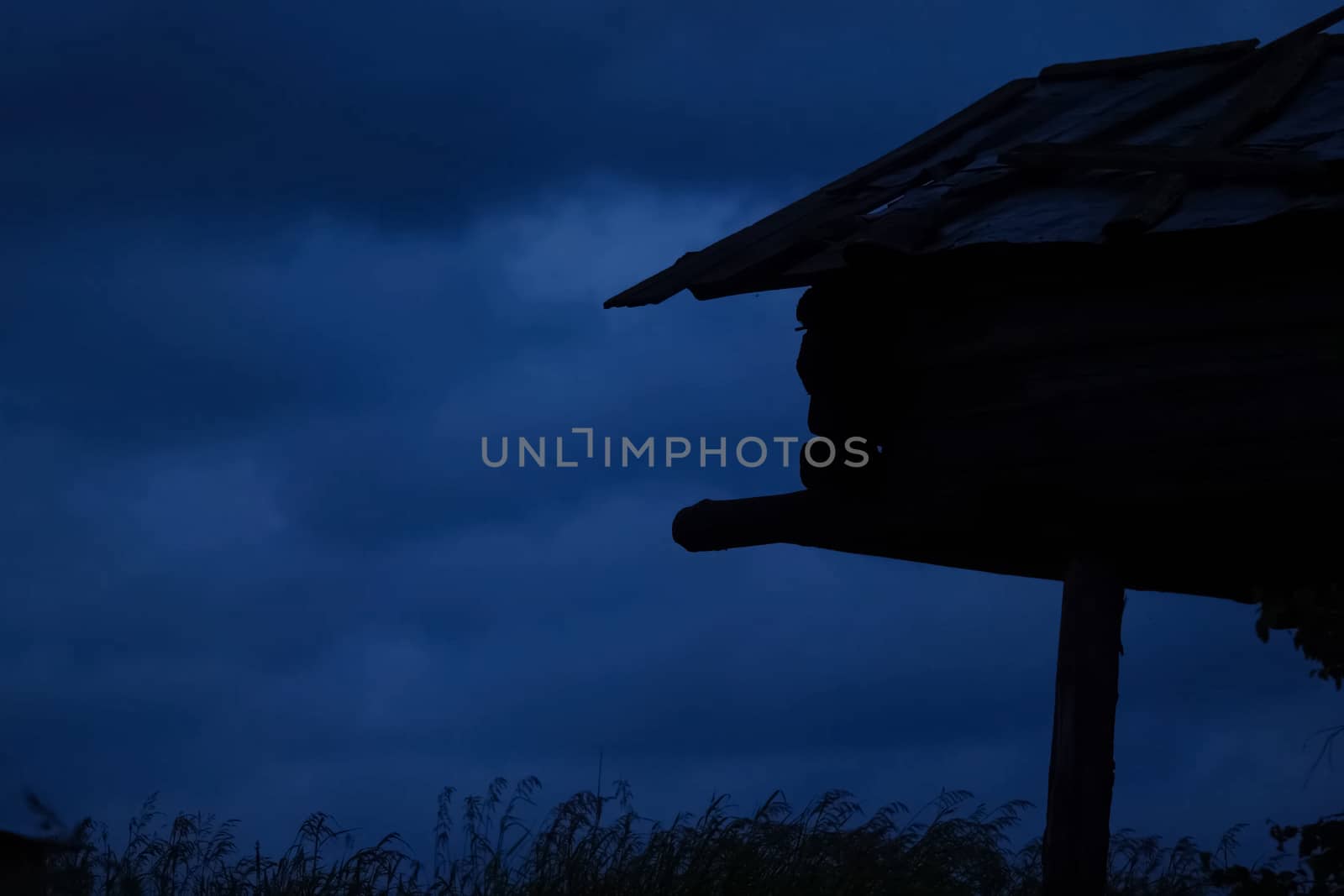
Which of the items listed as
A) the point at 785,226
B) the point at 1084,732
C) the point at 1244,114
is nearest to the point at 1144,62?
the point at 1244,114

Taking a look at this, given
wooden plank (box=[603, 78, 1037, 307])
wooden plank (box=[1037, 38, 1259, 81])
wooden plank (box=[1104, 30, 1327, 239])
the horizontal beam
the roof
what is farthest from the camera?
wooden plank (box=[1037, 38, 1259, 81])

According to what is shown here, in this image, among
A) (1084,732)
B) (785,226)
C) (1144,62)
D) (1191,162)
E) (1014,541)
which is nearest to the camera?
(1084,732)

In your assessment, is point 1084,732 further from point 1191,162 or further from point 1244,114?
point 1244,114

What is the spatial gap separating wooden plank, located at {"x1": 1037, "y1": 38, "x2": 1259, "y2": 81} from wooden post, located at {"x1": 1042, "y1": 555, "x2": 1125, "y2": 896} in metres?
3.34

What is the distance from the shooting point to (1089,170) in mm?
6113

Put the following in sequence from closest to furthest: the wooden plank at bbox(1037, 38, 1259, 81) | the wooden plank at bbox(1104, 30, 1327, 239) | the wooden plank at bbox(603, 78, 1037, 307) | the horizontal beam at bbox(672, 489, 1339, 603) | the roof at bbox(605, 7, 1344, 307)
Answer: the wooden plank at bbox(1104, 30, 1327, 239), the roof at bbox(605, 7, 1344, 307), the horizontal beam at bbox(672, 489, 1339, 603), the wooden plank at bbox(603, 78, 1037, 307), the wooden plank at bbox(1037, 38, 1259, 81)

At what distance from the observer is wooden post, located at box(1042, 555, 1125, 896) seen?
17.6 feet

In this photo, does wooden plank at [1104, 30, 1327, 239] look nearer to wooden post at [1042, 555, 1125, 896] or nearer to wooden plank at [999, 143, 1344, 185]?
wooden plank at [999, 143, 1344, 185]

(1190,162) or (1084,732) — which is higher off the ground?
(1190,162)

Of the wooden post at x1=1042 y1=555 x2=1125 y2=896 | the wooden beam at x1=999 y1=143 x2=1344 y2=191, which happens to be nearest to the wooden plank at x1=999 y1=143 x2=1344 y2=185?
the wooden beam at x1=999 y1=143 x2=1344 y2=191

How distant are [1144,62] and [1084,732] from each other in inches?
158

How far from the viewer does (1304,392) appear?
5152 millimetres

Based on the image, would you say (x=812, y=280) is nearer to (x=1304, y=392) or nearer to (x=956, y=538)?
(x=956, y=538)

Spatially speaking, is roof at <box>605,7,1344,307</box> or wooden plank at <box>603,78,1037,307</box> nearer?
roof at <box>605,7,1344,307</box>
